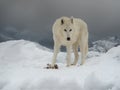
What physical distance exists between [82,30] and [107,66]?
342cm

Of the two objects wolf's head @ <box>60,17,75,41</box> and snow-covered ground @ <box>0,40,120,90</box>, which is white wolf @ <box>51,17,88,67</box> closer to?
wolf's head @ <box>60,17,75,41</box>

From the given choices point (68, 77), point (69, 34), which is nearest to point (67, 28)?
point (69, 34)

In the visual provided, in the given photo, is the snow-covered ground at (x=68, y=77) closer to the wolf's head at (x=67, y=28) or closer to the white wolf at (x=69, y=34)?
the white wolf at (x=69, y=34)

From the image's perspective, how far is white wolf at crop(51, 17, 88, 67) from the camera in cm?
1810

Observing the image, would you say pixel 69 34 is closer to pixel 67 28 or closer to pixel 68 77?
pixel 67 28

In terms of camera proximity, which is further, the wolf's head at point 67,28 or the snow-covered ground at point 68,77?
the wolf's head at point 67,28

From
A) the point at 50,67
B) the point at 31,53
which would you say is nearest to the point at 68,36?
the point at 50,67

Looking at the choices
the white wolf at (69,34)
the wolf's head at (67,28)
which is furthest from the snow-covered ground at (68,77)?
the wolf's head at (67,28)

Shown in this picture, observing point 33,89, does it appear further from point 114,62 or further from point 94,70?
point 114,62

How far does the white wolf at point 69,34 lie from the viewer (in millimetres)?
18098

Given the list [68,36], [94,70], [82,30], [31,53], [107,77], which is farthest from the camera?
[31,53]

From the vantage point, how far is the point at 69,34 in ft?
59.1

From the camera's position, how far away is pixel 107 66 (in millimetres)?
16344

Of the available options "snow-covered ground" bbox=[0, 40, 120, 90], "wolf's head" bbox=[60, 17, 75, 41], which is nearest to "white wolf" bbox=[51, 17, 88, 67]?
"wolf's head" bbox=[60, 17, 75, 41]
